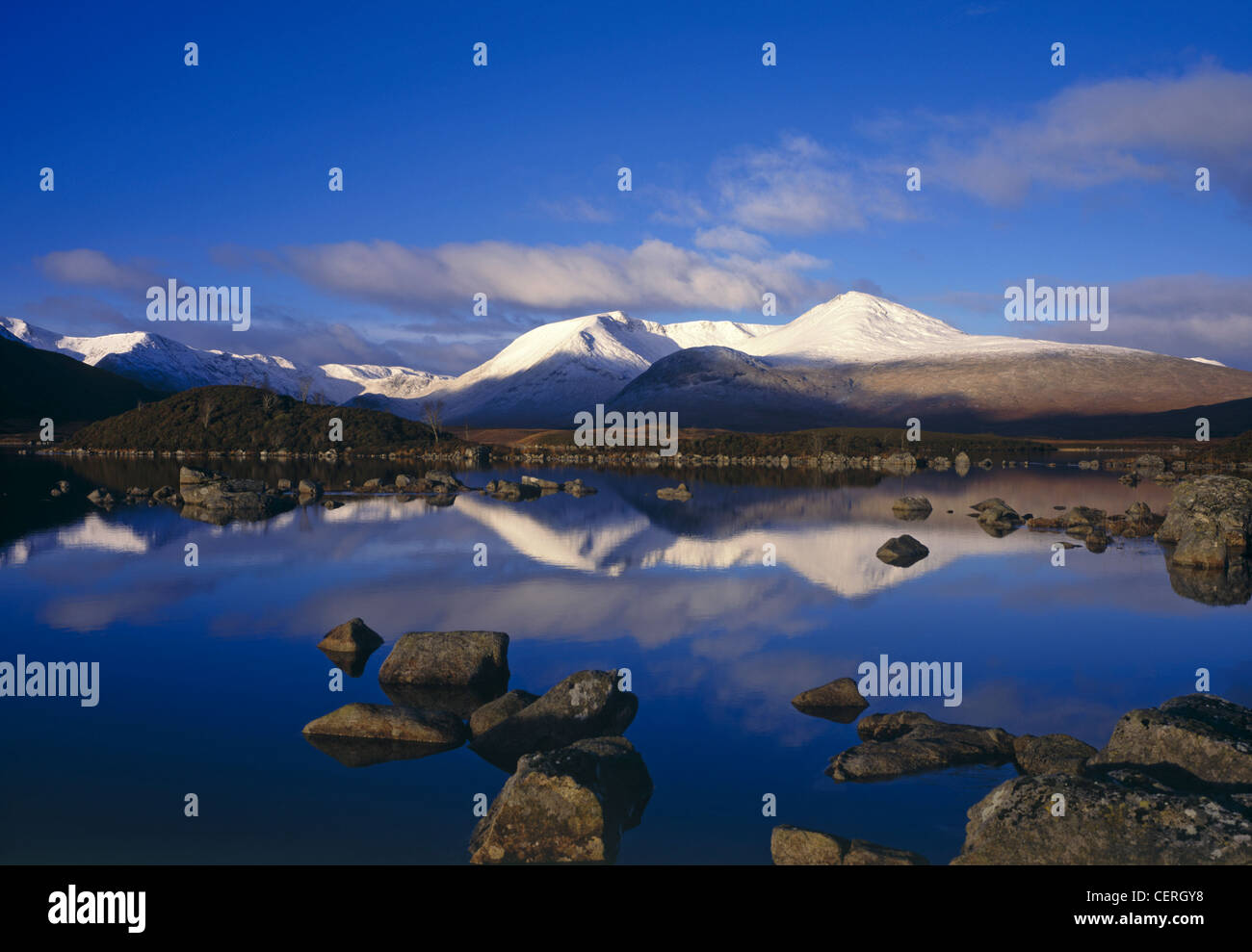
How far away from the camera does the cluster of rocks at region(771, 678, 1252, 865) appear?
11.1m

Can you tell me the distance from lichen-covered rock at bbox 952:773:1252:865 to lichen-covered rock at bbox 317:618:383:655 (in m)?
17.1

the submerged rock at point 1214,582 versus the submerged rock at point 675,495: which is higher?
the submerged rock at point 675,495

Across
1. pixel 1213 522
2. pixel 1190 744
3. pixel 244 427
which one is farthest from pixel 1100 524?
pixel 244 427

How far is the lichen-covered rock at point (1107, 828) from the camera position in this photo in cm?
1091

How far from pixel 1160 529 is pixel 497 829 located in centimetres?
4778

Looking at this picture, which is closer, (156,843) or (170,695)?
(156,843)

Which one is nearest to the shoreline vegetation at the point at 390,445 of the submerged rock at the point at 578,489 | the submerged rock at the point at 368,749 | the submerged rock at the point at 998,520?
the submerged rock at the point at 578,489

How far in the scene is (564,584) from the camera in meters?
35.1

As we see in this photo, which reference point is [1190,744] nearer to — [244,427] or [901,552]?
[901,552]

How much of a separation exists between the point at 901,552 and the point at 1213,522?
14.9 m

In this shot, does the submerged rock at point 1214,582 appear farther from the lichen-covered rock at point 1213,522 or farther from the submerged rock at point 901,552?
the submerged rock at point 901,552

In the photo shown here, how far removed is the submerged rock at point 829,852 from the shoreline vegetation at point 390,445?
12400cm
